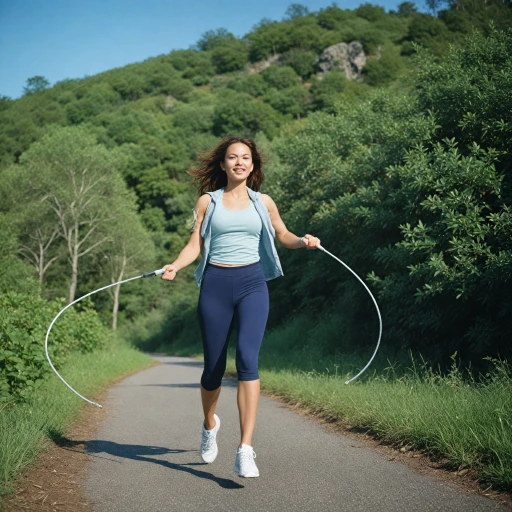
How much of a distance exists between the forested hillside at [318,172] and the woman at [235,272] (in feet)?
1.30

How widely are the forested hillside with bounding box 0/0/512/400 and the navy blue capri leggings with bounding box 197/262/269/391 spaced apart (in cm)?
69

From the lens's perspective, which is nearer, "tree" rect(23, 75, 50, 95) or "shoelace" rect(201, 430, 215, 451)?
"shoelace" rect(201, 430, 215, 451)

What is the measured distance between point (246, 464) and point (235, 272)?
54.7 inches

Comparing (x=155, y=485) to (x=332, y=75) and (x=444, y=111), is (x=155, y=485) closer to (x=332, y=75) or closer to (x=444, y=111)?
(x=444, y=111)

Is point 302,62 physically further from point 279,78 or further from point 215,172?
point 215,172

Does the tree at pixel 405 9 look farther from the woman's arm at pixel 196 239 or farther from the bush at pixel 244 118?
the woman's arm at pixel 196 239

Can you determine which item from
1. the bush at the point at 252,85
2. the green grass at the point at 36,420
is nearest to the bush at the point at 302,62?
the bush at the point at 252,85

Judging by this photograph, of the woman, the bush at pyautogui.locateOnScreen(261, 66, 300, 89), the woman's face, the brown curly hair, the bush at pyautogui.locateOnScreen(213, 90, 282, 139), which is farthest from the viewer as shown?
the bush at pyautogui.locateOnScreen(261, 66, 300, 89)

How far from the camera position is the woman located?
4.68 metres

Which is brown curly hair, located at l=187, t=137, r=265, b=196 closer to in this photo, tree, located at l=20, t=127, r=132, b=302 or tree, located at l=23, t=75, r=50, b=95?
tree, located at l=20, t=127, r=132, b=302

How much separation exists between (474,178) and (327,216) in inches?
248

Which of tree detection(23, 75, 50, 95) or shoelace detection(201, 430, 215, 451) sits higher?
tree detection(23, 75, 50, 95)

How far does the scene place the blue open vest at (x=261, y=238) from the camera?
4910 millimetres

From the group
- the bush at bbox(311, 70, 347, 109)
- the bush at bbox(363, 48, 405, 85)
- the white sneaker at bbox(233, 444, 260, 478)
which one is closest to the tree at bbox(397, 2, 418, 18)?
the bush at bbox(363, 48, 405, 85)
